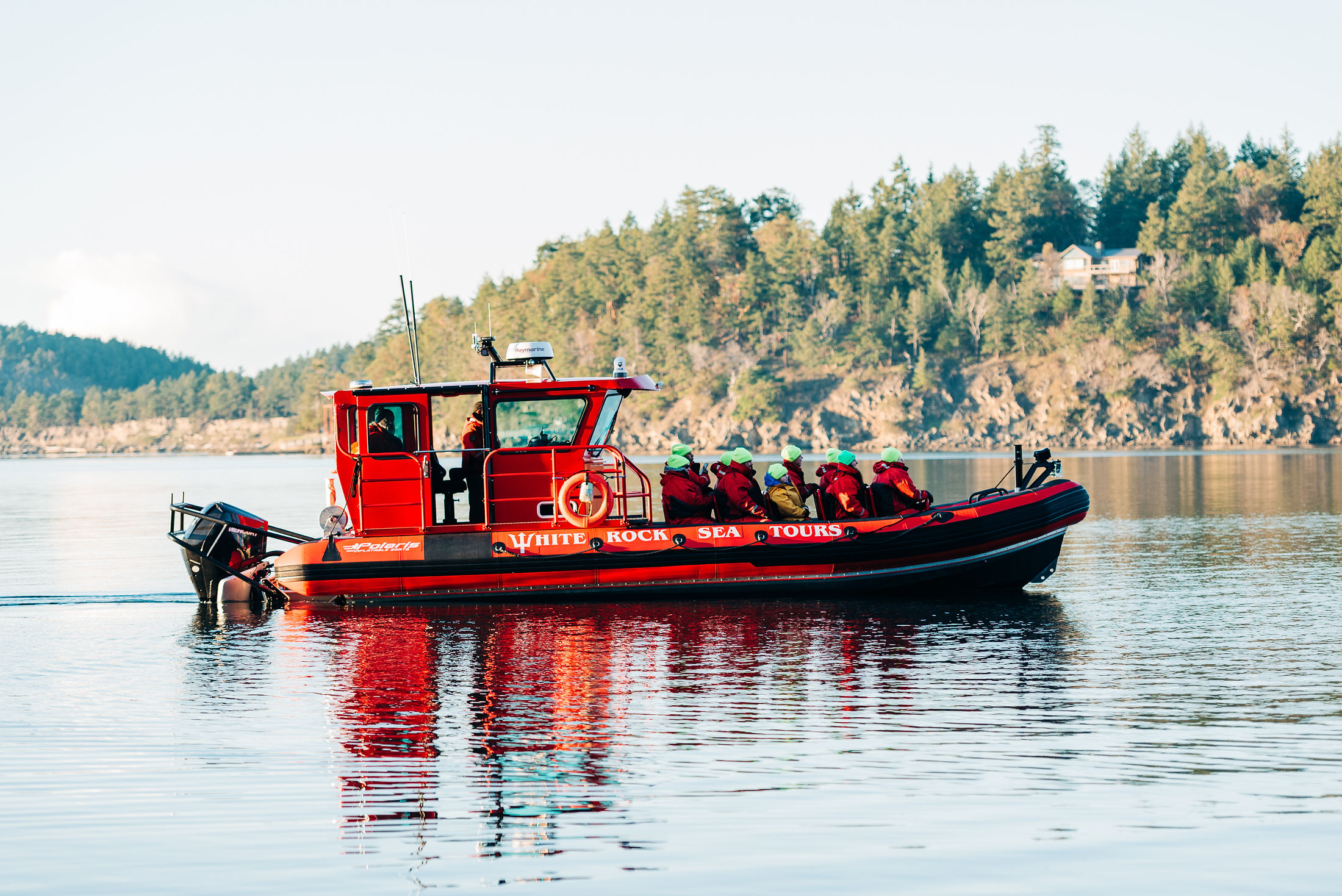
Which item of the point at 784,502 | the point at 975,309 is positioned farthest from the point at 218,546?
the point at 975,309

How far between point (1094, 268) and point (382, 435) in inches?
4222

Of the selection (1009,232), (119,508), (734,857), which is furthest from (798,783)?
(1009,232)

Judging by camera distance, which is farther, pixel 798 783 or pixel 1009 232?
pixel 1009 232

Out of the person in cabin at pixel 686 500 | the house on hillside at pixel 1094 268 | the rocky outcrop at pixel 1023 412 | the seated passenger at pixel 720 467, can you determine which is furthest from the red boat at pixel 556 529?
the house on hillside at pixel 1094 268

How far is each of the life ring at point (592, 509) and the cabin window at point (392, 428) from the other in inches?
78.5

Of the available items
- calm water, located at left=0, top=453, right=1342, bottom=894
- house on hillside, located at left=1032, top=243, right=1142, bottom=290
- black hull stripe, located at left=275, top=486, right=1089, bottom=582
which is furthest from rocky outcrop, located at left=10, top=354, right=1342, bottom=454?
black hull stripe, located at left=275, top=486, right=1089, bottom=582

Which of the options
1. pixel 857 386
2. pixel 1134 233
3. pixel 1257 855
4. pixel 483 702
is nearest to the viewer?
pixel 1257 855

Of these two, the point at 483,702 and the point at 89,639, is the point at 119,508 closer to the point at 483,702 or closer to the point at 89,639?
the point at 89,639

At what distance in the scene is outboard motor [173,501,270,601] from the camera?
688 inches

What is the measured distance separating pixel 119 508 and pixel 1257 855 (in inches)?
1781

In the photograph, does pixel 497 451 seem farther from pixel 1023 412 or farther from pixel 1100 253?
pixel 1100 253

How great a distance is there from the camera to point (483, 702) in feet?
36.5

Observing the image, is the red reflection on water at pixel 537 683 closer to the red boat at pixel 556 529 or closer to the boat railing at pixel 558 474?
the red boat at pixel 556 529

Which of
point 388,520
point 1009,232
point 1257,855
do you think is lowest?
point 1257,855
